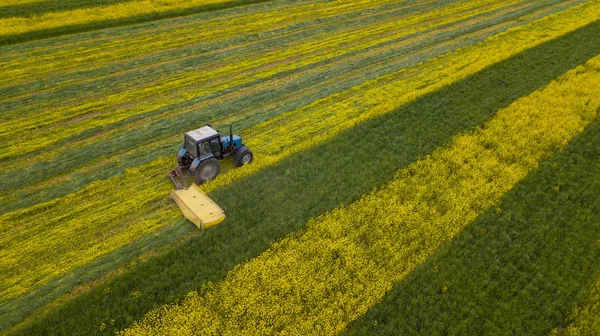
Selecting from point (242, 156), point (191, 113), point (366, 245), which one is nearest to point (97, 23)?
point (191, 113)

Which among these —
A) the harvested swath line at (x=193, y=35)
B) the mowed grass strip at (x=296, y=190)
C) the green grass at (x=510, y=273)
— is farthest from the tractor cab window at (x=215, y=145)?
the harvested swath line at (x=193, y=35)

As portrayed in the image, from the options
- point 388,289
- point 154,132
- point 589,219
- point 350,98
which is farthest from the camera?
point 350,98

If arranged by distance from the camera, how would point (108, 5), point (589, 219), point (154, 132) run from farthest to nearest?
point (108, 5), point (154, 132), point (589, 219)

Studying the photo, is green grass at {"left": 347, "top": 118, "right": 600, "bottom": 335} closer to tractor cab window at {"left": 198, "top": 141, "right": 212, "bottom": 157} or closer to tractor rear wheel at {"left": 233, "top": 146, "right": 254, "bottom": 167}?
tractor rear wheel at {"left": 233, "top": 146, "right": 254, "bottom": 167}

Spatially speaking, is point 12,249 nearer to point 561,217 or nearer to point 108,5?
point 561,217

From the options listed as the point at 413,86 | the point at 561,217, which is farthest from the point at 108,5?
the point at 561,217

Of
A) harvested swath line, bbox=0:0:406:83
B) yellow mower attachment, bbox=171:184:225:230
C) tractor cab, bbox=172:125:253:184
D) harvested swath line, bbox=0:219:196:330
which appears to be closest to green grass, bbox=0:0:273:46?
harvested swath line, bbox=0:0:406:83
